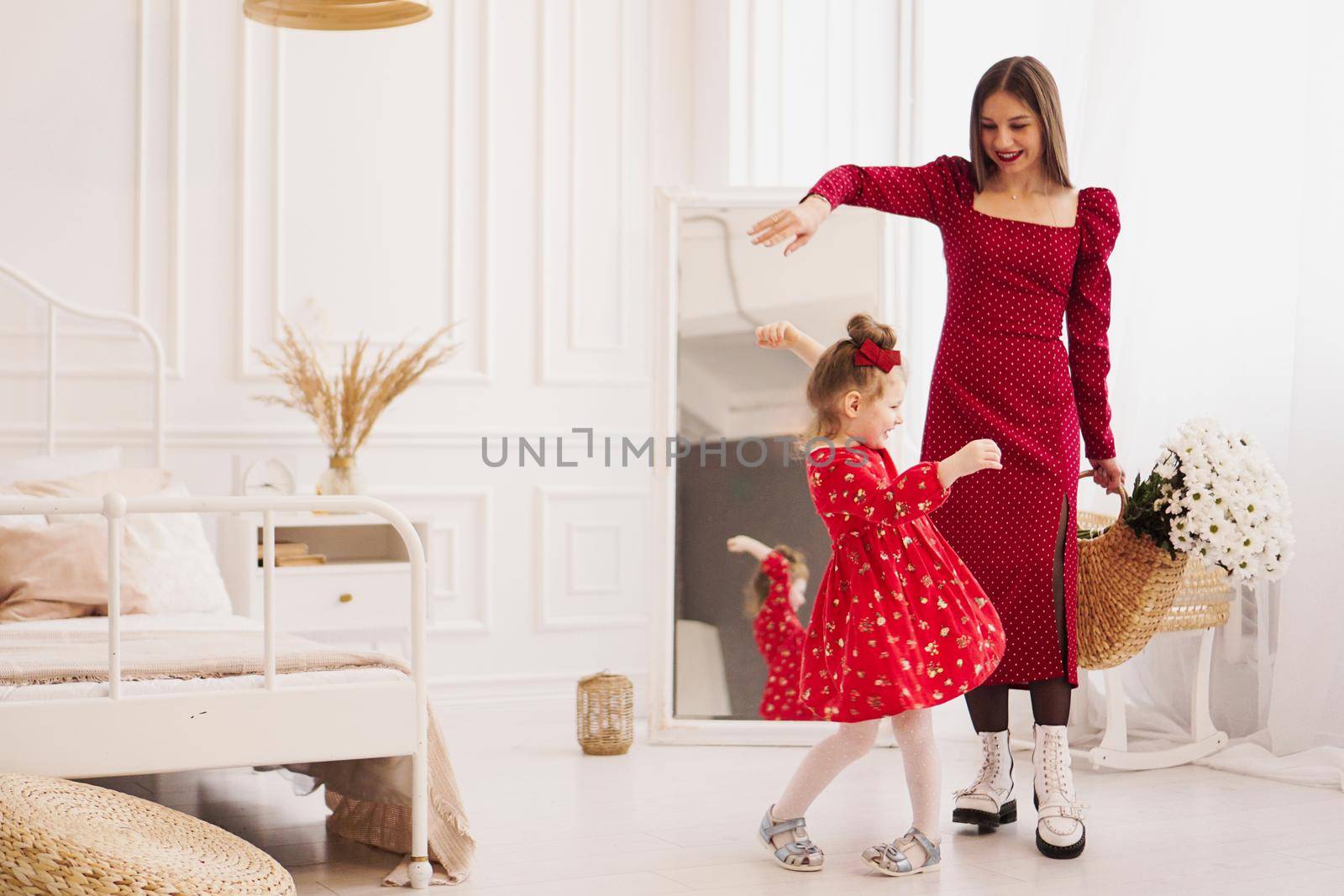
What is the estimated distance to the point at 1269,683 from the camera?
3164 mm

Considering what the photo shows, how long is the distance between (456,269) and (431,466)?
0.60 meters

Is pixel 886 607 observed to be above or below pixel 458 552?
above

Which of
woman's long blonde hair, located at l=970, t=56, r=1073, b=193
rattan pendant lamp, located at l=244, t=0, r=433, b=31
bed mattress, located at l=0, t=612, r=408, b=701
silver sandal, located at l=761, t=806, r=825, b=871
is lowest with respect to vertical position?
silver sandal, located at l=761, t=806, r=825, b=871

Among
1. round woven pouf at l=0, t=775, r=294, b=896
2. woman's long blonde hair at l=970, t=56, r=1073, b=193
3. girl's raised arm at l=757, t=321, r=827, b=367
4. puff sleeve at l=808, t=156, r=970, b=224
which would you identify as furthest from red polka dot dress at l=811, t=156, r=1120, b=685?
round woven pouf at l=0, t=775, r=294, b=896

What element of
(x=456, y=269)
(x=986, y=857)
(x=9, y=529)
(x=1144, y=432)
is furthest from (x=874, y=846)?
(x=456, y=269)

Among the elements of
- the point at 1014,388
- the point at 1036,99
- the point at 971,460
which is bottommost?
the point at 971,460

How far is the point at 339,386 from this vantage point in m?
4.04

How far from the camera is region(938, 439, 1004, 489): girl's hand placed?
2.16 metres

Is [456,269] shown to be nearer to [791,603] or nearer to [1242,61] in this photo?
[791,603]

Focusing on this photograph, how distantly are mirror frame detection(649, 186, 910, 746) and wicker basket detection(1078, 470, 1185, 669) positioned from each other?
859 millimetres

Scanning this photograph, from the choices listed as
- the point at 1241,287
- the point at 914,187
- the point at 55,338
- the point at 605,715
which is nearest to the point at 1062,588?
the point at 914,187

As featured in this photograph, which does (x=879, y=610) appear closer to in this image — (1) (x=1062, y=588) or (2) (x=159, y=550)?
(1) (x=1062, y=588)

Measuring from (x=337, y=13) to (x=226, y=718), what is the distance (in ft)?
6.09

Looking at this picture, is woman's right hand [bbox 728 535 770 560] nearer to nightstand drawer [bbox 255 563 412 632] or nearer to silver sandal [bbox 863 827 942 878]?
nightstand drawer [bbox 255 563 412 632]
